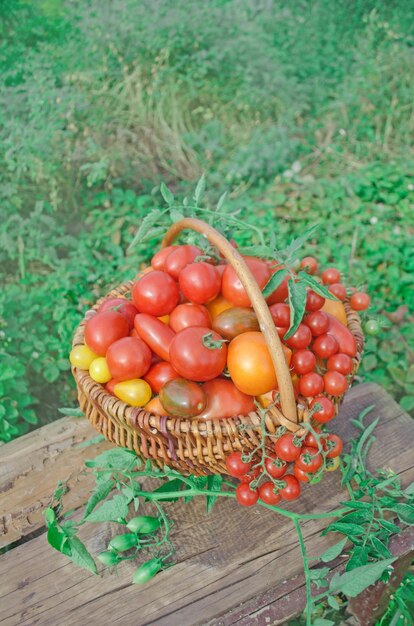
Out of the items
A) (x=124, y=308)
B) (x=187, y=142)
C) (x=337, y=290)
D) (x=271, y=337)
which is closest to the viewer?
(x=271, y=337)

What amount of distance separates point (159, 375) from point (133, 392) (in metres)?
0.10

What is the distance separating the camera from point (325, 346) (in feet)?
4.54

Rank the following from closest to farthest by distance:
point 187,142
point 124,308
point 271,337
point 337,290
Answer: point 271,337 → point 124,308 → point 337,290 → point 187,142

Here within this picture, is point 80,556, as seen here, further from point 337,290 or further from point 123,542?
point 337,290

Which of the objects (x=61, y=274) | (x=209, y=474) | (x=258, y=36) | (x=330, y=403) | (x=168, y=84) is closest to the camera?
(x=330, y=403)

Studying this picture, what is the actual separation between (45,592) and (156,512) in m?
0.34

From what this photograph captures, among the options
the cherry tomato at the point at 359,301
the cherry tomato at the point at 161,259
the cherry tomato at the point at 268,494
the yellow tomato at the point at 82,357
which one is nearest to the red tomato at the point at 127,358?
the yellow tomato at the point at 82,357

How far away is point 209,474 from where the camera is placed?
1.41m

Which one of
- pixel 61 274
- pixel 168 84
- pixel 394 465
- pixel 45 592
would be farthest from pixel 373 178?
pixel 45 592

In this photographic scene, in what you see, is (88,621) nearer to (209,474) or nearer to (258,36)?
(209,474)

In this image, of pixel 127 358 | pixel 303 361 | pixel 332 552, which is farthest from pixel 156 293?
pixel 332 552

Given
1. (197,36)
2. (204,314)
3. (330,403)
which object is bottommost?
(330,403)

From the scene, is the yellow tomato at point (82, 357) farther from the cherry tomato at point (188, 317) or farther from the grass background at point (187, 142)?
the grass background at point (187, 142)

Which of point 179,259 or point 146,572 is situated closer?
point 146,572
